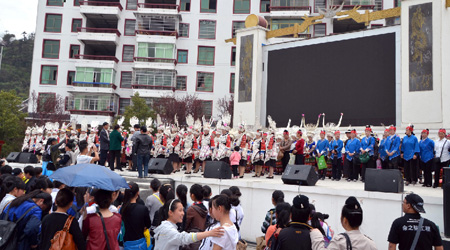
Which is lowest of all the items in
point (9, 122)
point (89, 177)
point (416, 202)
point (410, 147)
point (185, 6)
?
point (416, 202)

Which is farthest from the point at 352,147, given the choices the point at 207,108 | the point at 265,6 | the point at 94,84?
the point at 94,84

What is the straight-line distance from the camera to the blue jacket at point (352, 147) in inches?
539

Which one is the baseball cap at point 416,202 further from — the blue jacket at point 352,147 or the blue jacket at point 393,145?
the blue jacket at point 352,147

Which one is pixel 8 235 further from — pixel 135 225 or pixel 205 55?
pixel 205 55

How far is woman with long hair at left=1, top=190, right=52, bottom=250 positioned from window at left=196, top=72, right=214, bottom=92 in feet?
122

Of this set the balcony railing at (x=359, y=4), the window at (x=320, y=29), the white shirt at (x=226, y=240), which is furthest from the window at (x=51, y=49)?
the white shirt at (x=226, y=240)

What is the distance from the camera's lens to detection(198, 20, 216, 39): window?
4266cm

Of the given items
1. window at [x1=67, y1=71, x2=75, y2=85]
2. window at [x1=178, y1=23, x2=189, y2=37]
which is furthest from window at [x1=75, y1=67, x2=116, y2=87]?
window at [x1=178, y1=23, x2=189, y2=37]

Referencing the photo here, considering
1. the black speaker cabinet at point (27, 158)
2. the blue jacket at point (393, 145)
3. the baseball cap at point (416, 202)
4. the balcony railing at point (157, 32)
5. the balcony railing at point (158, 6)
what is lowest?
the black speaker cabinet at point (27, 158)

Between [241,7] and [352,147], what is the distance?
31.6 meters

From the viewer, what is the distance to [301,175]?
10.5 meters

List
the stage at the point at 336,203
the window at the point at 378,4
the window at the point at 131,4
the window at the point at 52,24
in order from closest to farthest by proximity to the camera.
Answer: the stage at the point at 336,203, the window at the point at 378,4, the window at the point at 52,24, the window at the point at 131,4

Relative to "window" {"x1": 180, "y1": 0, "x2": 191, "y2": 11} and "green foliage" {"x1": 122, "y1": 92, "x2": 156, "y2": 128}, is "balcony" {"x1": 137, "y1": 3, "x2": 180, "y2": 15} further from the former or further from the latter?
"green foliage" {"x1": 122, "y1": 92, "x2": 156, "y2": 128}

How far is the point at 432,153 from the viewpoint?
38.9 feet
